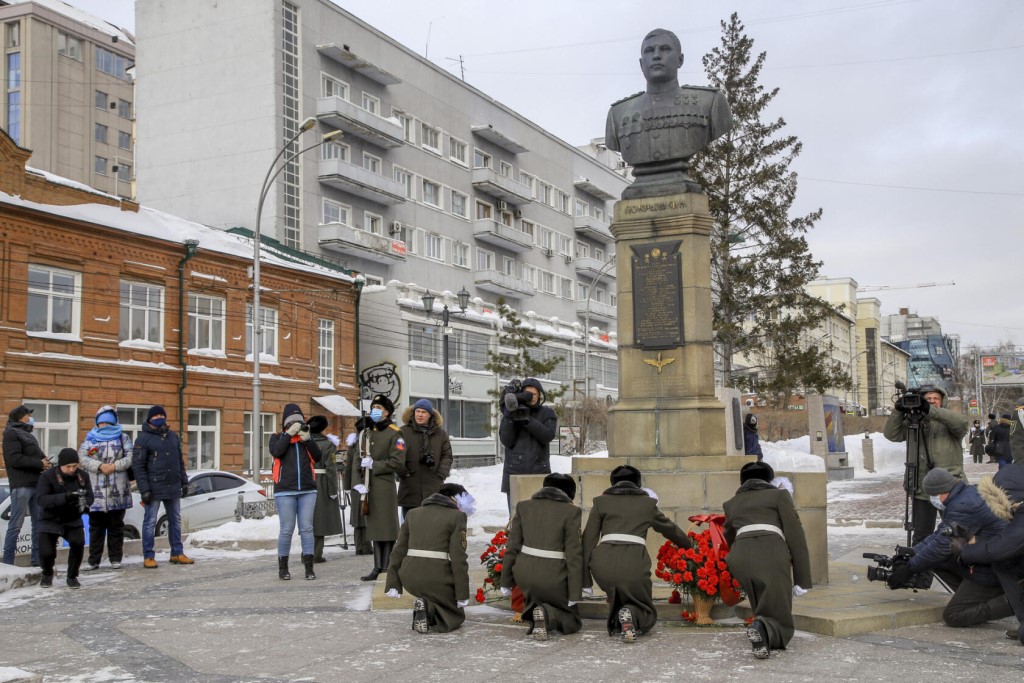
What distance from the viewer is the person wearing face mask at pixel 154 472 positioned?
43.3 ft

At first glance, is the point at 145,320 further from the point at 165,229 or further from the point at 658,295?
the point at 658,295

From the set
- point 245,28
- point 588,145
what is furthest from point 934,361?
point 245,28

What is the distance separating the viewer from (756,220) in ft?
118

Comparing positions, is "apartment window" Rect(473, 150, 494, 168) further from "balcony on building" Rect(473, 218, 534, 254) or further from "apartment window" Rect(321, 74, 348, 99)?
"apartment window" Rect(321, 74, 348, 99)

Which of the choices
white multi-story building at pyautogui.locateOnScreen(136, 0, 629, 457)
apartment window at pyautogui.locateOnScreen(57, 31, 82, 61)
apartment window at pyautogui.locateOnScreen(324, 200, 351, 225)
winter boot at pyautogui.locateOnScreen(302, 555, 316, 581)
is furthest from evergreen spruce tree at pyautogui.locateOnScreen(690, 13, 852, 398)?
apartment window at pyautogui.locateOnScreen(57, 31, 82, 61)

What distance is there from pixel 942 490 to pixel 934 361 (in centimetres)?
16483

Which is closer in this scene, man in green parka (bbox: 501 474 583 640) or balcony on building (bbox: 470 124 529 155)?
man in green parka (bbox: 501 474 583 640)

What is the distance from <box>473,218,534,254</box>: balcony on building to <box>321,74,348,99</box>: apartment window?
12.0 meters

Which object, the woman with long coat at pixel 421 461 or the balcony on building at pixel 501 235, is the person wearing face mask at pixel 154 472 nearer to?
the woman with long coat at pixel 421 461

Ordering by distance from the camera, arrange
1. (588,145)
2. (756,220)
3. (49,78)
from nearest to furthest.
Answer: (756,220) → (49,78) → (588,145)

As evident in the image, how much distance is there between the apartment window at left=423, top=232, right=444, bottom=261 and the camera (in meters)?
51.0

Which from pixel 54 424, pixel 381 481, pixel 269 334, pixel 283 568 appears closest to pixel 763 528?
pixel 381 481

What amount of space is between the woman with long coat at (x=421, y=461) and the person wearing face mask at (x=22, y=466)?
4.51m

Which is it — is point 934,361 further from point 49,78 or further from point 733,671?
point 733,671
